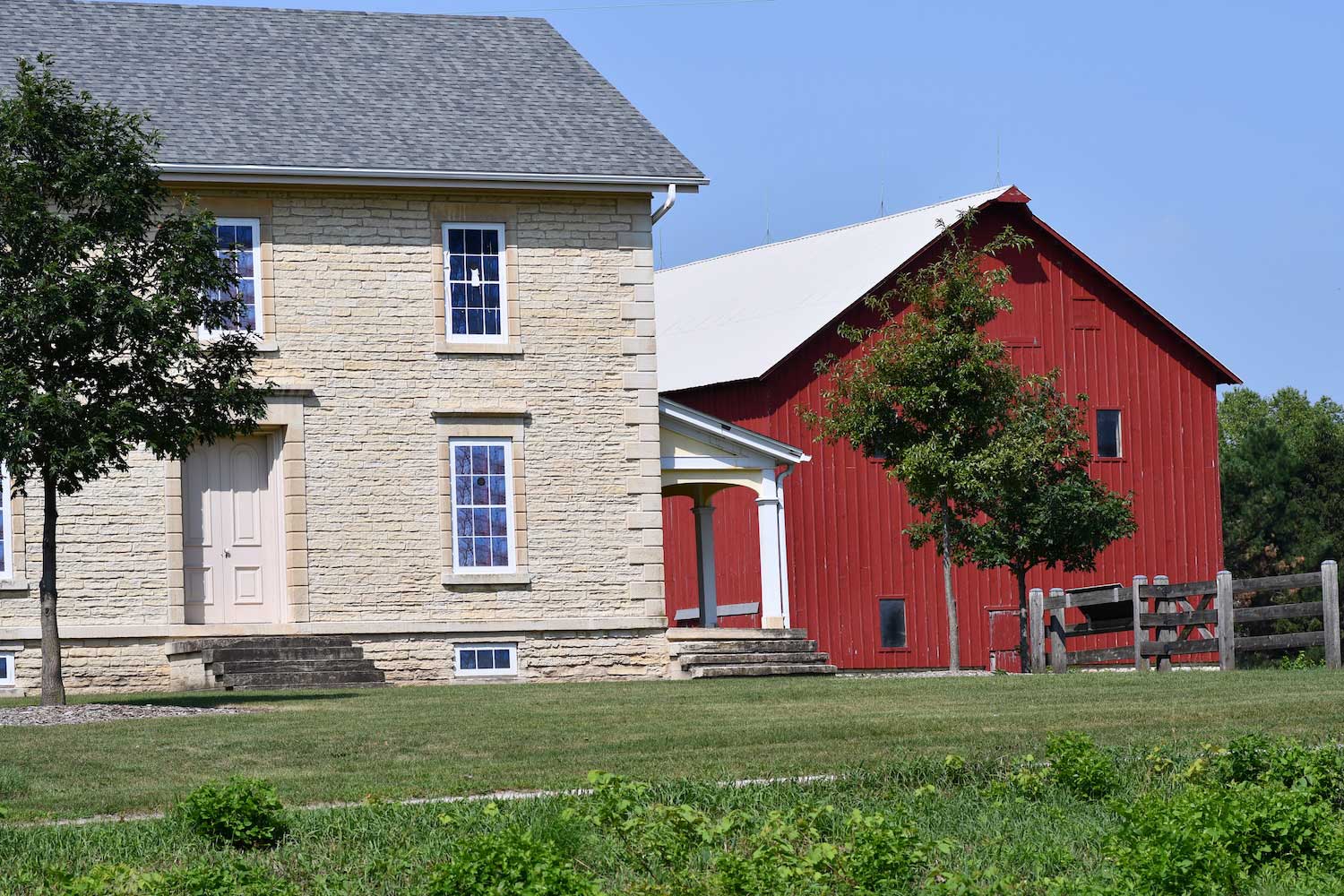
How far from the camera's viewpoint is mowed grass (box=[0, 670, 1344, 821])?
11539mm

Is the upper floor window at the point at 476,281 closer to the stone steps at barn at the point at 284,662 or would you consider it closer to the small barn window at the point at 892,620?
the stone steps at barn at the point at 284,662

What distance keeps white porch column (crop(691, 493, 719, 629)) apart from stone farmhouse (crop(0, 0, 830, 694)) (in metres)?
2.20

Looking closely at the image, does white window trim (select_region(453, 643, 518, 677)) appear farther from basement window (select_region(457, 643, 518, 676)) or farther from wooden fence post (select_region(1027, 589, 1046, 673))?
wooden fence post (select_region(1027, 589, 1046, 673))

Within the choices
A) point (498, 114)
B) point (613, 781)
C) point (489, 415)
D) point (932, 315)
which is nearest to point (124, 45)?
point (498, 114)

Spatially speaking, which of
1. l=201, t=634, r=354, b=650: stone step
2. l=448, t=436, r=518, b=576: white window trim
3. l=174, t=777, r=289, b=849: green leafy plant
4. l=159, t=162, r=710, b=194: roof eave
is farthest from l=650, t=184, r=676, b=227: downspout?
l=174, t=777, r=289, b=849: green leafy plant

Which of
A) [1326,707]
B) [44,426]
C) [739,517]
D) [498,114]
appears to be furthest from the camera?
[739,517]

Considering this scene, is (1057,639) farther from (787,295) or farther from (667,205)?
(787,295)

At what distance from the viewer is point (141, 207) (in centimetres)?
1772

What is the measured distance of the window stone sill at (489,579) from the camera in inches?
926

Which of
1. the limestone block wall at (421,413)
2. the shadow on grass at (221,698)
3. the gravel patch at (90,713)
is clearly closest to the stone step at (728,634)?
the limestone block wall at (421,413)

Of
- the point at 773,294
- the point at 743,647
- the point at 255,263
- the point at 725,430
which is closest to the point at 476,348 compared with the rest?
the point at 255,263

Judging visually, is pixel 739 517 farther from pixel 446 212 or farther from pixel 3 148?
pixel 3 148

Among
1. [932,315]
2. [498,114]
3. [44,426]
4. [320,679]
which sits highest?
[498,114]

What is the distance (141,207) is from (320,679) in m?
6.51
